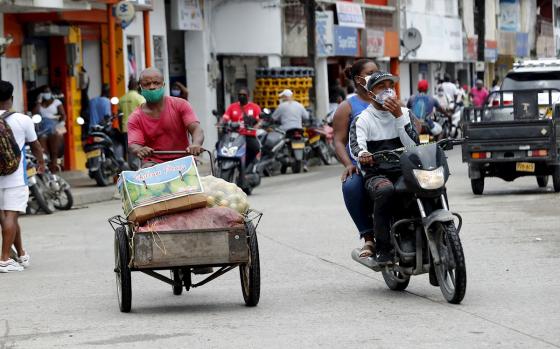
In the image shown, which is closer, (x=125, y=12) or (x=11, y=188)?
(x=11, y=188)

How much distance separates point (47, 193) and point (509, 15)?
55.2m

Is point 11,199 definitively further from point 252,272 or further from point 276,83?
point 276,83

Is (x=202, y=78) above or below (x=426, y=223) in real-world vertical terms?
above

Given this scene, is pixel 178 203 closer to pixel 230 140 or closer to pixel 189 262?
pixel 189 262

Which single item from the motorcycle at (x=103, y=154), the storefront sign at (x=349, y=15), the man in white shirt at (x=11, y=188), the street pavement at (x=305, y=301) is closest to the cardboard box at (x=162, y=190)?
the street pavement at (x=305, y=301)

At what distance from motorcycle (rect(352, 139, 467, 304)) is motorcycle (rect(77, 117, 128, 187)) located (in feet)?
49.3

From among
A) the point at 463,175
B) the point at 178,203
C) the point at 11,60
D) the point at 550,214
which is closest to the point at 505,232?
the point at 550,214

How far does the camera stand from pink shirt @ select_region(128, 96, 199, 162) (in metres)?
10.4

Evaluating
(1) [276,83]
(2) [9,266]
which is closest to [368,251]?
(2) [9,266]

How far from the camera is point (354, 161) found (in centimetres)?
1044

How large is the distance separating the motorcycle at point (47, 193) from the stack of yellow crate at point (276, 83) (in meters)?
14.5

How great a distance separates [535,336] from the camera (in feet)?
26.5

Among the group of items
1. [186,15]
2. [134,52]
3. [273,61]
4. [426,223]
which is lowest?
[426,223]

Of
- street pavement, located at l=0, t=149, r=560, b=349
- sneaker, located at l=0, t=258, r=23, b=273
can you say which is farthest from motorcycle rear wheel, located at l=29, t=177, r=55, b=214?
sneaker, located at l=0, t=258, r=23, b=273
